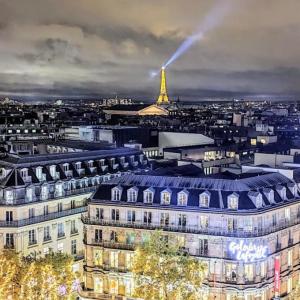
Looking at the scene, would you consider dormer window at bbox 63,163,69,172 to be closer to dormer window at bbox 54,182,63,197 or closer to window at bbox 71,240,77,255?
dormer window at bbox 54,182,63,197

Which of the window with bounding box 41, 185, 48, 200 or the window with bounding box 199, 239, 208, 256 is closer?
the window with bounding box 199, 239, 208, 256

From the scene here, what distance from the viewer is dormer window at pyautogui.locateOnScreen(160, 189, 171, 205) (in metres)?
76.2

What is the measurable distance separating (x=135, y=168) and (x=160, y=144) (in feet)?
175

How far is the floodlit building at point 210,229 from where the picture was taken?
7231cm

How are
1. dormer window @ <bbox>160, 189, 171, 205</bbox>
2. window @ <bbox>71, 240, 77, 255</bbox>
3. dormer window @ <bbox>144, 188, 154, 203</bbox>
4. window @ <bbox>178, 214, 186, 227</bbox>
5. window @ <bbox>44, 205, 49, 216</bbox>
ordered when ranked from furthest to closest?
1. window @ <bbox>71, 240, 77, 255</bbox>
2. window @ <bbox>44, 205, 49, 216</bbox>
3. dormer window @ <bbox>144, 188, 154, 203</bbox>
4. dormer window @ <bbox>160, 189, 171, 205</bbox>
5. window @ <bbox>178, 214, 186, 227</bbox>

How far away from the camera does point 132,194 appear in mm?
78250

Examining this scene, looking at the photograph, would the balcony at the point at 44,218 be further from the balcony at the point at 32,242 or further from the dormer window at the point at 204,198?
the dormer window at the point at 204,198

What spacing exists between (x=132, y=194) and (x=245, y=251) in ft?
53.3

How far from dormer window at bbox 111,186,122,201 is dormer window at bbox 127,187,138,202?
4.22ft

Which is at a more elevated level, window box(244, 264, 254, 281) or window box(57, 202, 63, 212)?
window box(57, 202, 63, 212)

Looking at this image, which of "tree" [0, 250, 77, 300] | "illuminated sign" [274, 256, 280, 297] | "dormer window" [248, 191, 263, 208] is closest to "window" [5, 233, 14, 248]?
"tree" [0, 250, 77, 300]

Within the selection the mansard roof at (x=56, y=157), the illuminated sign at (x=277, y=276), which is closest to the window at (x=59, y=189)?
the mansard roof at (x=56, y=157)

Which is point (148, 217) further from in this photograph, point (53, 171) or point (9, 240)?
point (9, 240)

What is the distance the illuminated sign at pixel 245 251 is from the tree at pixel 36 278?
19336 mm
